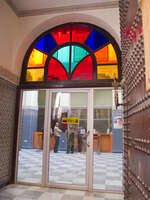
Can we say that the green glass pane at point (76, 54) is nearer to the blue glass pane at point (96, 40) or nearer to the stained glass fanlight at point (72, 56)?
the stained glass fanlight at point (72, 56)

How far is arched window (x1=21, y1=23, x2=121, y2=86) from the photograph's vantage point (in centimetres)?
413

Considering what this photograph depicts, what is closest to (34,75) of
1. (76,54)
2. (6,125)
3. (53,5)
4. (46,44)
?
(46,44)

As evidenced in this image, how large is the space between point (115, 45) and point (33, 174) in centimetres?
340

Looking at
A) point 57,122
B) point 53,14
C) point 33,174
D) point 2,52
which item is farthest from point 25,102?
point 53,14

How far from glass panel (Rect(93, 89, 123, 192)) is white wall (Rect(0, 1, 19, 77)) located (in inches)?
79.7

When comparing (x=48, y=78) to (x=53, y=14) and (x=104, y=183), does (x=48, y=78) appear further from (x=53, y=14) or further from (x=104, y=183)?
(x=104, y=183)

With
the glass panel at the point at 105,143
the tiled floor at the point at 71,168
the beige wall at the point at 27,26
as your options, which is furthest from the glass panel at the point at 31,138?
the glass panel at the point at 105,143

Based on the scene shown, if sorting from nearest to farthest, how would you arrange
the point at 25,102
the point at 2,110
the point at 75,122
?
the point at 2,110
the point at 75,122
the point at 25,102

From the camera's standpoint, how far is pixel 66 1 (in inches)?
155

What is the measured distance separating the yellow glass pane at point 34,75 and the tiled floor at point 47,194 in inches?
93.6

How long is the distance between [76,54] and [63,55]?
308 mm

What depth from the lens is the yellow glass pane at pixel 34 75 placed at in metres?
4.38

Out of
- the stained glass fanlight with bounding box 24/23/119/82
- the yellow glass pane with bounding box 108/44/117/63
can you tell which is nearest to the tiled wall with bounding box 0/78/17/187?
the stained glass fanlight with bounding box 24/23/119/82

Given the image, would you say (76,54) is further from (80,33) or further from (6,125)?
(6,125)
